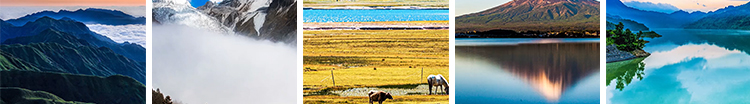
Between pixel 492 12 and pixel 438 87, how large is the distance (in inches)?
34.3

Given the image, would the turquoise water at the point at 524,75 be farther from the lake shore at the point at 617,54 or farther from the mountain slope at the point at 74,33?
the mountain slope at the point at 74,33

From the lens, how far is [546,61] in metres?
4.41

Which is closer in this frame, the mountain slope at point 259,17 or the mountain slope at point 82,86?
the mountain slope at point 82,86

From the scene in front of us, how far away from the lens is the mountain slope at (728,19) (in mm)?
4332

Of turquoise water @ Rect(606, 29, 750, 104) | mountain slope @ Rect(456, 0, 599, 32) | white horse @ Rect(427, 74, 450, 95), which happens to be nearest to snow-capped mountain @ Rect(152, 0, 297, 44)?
white horse @ Rect(427, 74, 450, 95)

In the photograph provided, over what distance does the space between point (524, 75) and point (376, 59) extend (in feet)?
4.43

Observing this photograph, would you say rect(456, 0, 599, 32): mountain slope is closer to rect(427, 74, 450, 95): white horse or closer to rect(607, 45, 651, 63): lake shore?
rect(607, 45, 651, 63): lake shore

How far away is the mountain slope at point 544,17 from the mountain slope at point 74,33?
3.04 metres

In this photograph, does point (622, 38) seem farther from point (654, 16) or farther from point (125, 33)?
point (125, 33)

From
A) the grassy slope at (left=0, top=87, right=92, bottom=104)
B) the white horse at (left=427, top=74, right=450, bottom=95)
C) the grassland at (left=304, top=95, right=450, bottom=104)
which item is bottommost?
the grassland at (left=304, top=95, right=450, bottom=104)

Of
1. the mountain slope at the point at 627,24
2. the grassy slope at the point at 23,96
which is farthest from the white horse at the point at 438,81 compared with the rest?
the grassy slope at the point at 23,96

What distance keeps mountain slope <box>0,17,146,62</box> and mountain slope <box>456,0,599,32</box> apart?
3037 mm

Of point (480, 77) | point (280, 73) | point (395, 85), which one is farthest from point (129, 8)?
point (480, 77)

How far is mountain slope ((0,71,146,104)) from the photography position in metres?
4.00
